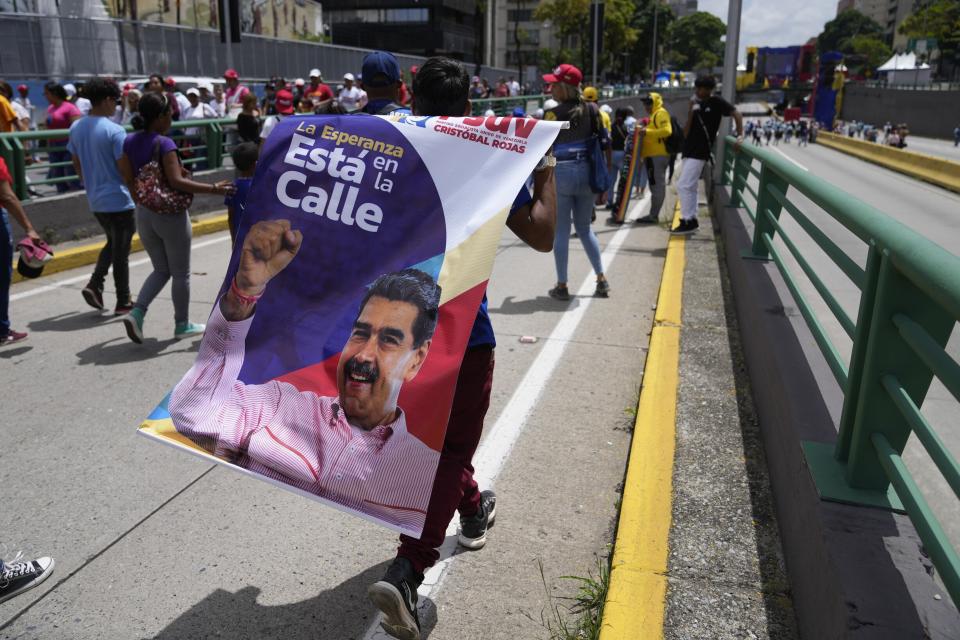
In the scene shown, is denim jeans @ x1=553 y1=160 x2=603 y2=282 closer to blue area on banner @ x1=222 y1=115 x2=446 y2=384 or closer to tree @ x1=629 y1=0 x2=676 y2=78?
blue area on banner @ x1=222 y1=115 x2=446 y2=384

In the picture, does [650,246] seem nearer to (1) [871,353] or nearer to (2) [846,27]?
(1) [871,353]

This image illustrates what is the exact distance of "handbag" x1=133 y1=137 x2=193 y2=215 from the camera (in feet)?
19.0

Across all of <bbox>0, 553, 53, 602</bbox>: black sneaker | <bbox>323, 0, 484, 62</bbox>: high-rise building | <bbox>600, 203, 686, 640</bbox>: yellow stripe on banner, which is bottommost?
<bbox>0, 553, 53, 602</bbox>: black sneaker

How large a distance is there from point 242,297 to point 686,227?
8.90m

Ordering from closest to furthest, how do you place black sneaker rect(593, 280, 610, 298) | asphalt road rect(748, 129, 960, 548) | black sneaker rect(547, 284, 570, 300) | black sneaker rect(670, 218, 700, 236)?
asphalt road rect(748, 129, 960, 548) < black sneaker rect(547, 284, 570, 300) < black sneaker rect(593, 280, 610, 298) < black sneaker rect(670, 218, 700, 236)

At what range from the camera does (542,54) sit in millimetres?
87438

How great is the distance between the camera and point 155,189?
5793 mm

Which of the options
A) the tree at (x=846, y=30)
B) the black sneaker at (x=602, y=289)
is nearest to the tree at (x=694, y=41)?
the tree at (x=846, y=30)

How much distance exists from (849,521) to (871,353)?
21.3 inches

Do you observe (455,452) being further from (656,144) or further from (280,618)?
(656,144)

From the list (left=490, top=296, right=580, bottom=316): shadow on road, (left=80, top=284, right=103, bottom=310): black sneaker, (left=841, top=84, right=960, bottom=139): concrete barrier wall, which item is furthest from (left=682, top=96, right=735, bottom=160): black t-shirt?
(left=841, top=84, right=960, bottom=139): concrete barrier wall

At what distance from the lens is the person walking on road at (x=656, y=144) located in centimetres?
1164

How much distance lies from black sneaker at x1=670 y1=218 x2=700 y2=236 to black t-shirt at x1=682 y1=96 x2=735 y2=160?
0.86 meters

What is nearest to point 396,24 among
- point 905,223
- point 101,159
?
point 905,223
